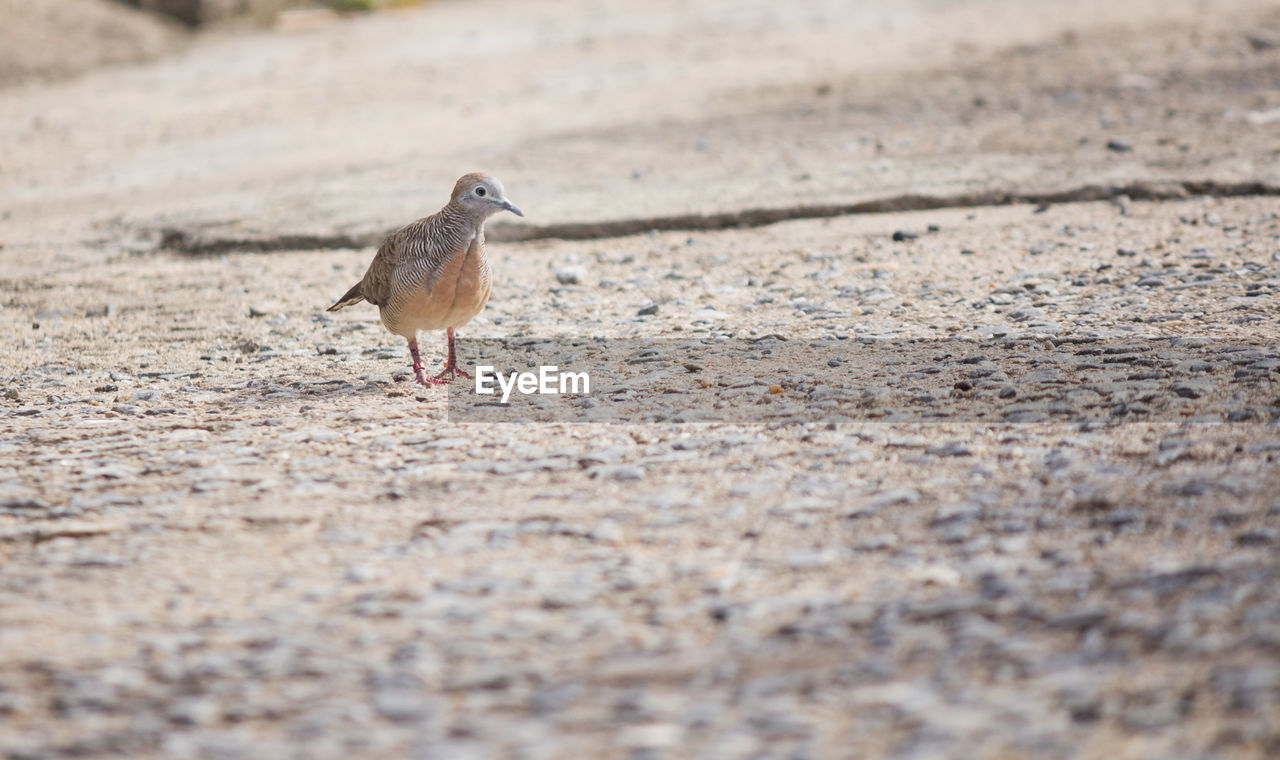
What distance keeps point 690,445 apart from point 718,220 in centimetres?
345

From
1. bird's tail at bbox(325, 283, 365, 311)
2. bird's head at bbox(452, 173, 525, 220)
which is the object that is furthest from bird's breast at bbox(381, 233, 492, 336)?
bird's tail at bbox(325, 283, 365, 311)

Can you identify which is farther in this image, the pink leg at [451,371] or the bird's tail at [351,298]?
the bird's tail at [351,298]

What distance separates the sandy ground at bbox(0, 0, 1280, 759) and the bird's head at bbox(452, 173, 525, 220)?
84 centimetres

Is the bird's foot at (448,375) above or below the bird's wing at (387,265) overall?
below

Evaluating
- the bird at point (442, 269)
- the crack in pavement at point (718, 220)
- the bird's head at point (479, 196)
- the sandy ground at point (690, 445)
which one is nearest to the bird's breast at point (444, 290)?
the bird at point (442, 269)

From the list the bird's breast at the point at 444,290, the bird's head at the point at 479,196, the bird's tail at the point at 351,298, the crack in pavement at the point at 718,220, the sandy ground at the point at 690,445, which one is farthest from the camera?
the crack in pavement at the point at 718,220

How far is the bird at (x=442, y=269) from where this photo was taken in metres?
5.14

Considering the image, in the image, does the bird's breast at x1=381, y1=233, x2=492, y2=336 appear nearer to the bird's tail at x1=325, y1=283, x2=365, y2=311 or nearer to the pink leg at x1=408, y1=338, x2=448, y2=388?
the pink leg at x1=408, y1=338, x2=448, y2=388

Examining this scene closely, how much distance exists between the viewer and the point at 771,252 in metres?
7.11

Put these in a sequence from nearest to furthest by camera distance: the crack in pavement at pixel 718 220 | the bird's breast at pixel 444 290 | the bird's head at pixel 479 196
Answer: the bird's breast at pixel 444 290 < the bird's head at pixel 479 196 < the crack in pavement at pixel 718 220

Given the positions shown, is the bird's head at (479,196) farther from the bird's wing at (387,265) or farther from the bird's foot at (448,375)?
the bird's foot at (448,375)

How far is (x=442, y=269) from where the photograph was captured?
5125 millimetres

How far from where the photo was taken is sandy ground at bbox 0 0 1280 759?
288 centimetres

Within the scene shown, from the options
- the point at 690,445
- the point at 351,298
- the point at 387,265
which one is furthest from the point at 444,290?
the point at 690,445
